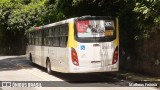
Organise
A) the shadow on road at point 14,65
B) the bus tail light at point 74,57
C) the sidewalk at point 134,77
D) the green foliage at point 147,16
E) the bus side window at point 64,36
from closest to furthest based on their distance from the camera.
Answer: the green foliage at point 147,16, the bus tail light at point 74,57, the sidewalk at point 134,77, the bus side window at point 64,36, the shadow on road at point 14,65

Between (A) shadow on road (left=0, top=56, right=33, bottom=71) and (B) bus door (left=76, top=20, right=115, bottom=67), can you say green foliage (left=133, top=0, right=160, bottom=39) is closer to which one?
(B) bus door (left=76, top=20, right=115, bottom=67)

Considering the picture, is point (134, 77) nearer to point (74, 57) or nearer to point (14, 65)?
point (74, 57)

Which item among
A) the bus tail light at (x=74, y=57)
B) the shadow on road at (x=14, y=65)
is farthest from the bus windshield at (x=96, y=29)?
the shadow on road at (x=14, y=65)

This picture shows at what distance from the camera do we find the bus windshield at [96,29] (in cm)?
1540

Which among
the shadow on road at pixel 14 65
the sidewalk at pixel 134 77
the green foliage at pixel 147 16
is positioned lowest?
the shadow on road at pixel 14 65

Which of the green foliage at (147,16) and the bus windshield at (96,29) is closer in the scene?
the green foliage at (147,16)

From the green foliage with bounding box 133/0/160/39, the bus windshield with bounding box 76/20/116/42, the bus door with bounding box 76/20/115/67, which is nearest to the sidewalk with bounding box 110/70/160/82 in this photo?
the bus door with bounding box 76/20/115/67

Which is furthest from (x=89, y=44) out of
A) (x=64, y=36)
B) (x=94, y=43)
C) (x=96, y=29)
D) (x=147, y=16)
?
(x=147, y=16)

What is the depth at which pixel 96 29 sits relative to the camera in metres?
15.6

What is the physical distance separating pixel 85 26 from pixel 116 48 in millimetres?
1736

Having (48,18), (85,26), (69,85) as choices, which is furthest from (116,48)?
(48,18)

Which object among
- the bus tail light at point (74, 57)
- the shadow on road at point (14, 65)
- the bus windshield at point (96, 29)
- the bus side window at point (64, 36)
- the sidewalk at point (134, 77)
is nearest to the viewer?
the bus tail light at point (74, 57)

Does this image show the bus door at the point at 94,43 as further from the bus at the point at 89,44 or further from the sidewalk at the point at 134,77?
the sidewalk at the point at 134,77

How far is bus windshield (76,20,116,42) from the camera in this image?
1540cm
